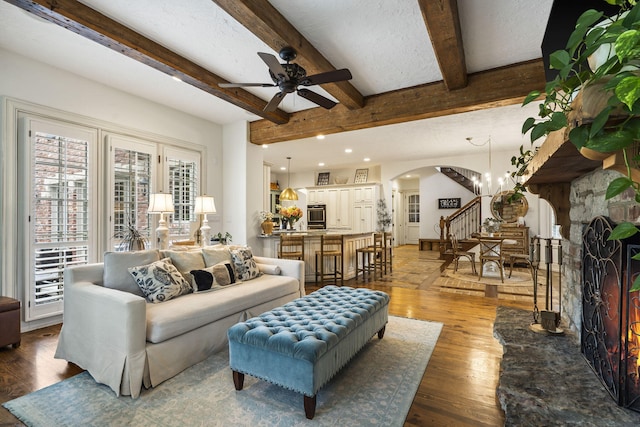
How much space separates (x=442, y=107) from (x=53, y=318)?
17.1 ft

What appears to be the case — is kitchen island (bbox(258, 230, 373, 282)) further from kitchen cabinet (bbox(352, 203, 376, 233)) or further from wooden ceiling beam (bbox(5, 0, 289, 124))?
kitchen cabinet (bbox(352, 203, 376, 233))

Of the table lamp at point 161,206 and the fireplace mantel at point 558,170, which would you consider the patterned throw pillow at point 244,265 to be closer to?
the table lamp at point 161,206

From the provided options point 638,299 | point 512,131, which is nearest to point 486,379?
point 638,299

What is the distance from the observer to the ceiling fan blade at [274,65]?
2446 mm

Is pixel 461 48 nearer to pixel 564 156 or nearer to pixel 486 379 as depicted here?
pixel 564 156

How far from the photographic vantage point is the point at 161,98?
4418 millimetres

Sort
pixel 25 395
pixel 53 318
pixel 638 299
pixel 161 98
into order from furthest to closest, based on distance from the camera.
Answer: pixel 161 98, pixel 53 318, pixel 25 395, pixel 638 299

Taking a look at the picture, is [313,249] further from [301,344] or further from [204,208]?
[301,344]

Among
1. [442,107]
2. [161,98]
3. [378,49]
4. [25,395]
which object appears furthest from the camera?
[161,98]

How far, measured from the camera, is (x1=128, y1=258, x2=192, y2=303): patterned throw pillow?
2.71 metres

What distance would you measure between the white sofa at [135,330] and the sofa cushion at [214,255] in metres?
0.50

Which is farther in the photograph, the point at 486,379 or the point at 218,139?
the point at 218,139

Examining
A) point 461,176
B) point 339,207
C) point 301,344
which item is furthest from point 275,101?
point 461,176

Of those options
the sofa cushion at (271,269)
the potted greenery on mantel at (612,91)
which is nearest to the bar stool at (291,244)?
the sofa cushion at (271,269)
